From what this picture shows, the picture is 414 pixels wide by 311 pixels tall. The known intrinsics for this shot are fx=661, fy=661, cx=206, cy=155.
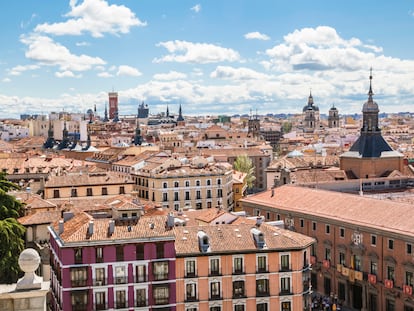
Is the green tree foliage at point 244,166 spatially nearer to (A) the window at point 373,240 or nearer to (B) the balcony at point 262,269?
(A) the window at point 373,240

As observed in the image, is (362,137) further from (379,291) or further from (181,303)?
(181,303)

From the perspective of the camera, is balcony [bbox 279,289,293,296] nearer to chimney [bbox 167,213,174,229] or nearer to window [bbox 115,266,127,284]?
chimney [bbox 167,213,174,229]

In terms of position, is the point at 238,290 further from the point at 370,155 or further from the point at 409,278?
the point at 370,155

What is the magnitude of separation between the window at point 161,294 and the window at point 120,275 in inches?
83.6

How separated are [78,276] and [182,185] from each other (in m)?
46.0

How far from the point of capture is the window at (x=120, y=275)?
41.9 meters

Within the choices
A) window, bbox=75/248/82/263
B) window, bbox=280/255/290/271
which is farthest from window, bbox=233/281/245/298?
window, bbox=75/248/82/263

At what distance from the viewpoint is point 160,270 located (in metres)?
42.6

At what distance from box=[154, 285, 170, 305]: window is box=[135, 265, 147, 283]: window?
3.30ft

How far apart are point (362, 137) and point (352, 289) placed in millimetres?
36198

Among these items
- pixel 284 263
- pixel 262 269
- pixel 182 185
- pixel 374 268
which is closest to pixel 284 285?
pixel 284 263

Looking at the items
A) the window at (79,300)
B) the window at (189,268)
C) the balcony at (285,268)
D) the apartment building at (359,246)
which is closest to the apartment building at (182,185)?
the apartment building at (359,246)

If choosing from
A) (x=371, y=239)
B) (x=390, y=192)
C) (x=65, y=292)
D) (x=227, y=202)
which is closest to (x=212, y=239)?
(x=65, y=292)

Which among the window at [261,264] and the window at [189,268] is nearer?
the window at [189,268]
